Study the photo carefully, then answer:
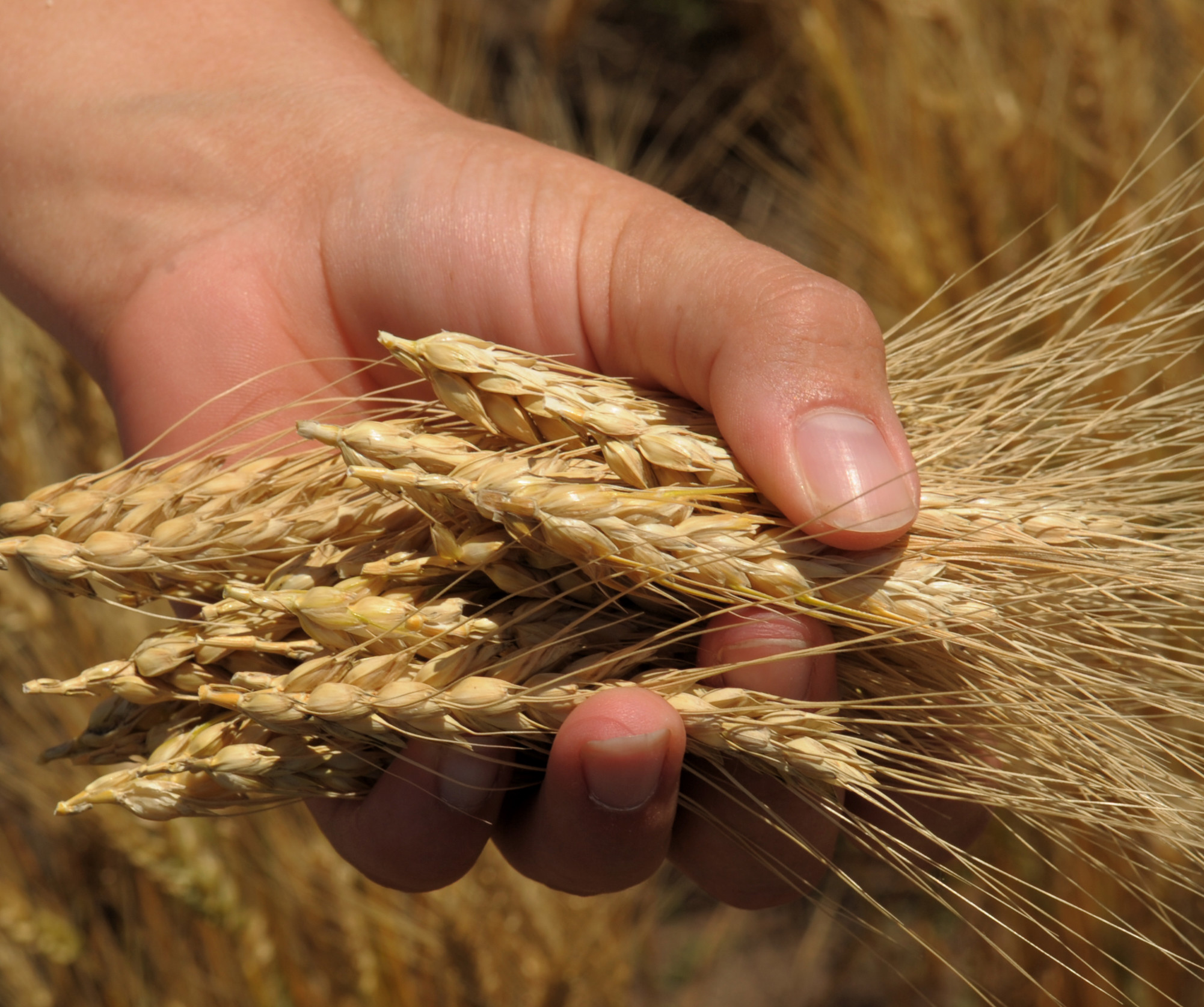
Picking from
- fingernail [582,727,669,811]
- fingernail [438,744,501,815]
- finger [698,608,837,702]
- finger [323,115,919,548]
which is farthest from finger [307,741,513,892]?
finger [323,115,919,548]

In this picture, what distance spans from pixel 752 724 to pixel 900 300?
1.43 m

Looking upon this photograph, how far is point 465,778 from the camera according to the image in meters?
0.94

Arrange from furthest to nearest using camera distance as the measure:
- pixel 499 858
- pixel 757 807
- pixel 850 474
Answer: pixel 499 858
pixel 757 807
pixel 850 474

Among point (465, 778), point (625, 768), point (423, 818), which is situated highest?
point (625, 768)

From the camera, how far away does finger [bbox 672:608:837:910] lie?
77 centimetres

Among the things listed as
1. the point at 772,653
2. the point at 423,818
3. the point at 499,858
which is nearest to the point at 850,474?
the point at 772,653

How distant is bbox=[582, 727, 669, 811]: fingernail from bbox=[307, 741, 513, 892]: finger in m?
0.14

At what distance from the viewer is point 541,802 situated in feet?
3.16

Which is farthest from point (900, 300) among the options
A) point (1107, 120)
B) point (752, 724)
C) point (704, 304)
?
point (752, 724)

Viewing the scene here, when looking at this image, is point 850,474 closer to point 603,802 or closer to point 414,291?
point 603,802

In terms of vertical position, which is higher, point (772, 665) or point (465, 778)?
point (772, 665)

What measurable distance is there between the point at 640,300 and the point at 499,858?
1.08 meters

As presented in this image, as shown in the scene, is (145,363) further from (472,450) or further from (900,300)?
A: (900,300)

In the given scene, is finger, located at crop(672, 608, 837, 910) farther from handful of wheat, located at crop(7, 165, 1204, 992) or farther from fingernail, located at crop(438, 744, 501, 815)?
fingernail, located at crop(438, 744, 501, 815)
